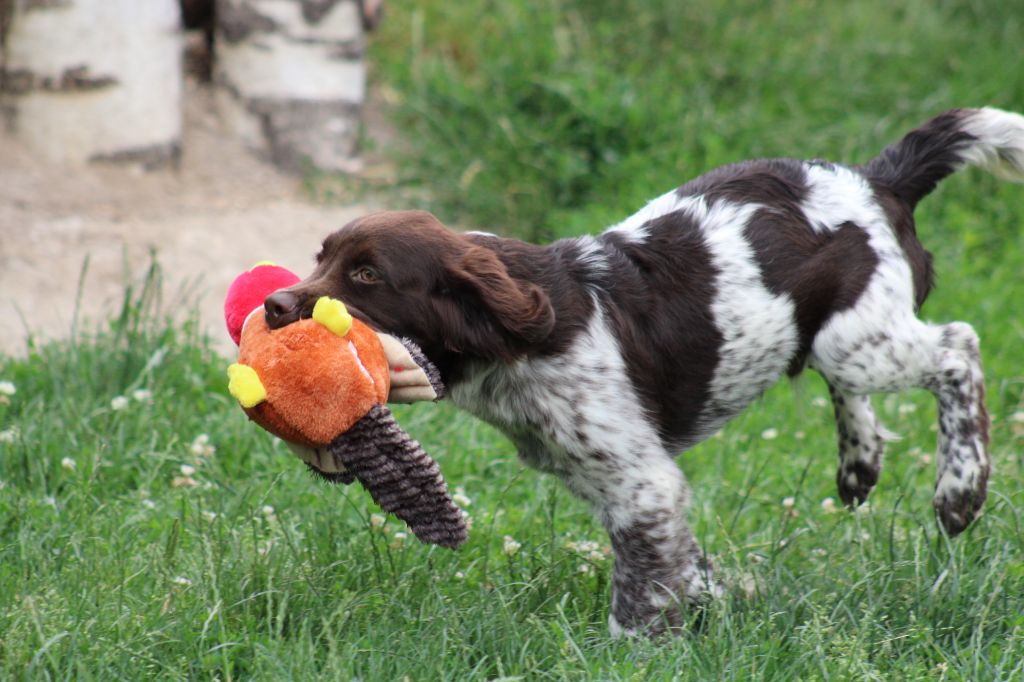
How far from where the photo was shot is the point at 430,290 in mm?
3146

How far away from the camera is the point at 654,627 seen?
10.9ft

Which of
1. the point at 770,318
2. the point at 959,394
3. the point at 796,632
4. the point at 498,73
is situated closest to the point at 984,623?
the point at 796,632

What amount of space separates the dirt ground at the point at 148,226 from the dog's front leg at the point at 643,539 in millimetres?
2376

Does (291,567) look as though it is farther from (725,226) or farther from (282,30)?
(282,30)

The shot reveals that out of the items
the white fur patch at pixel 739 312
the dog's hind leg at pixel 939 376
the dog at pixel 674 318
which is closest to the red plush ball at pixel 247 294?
the dog at pixel 674 318

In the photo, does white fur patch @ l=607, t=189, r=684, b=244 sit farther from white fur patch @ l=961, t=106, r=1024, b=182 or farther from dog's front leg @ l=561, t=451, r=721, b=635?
white fur patch @ l=961, t=106, r=1024, b=182

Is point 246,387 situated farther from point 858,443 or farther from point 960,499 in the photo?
point 858,443

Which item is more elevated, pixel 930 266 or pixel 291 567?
pixel 930 266

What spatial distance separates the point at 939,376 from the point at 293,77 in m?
4.25

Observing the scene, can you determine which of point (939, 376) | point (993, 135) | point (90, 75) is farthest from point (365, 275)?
point (90, 75)

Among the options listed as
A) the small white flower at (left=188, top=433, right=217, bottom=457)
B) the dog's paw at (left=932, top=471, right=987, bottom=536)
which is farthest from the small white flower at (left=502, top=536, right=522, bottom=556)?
the dog's paw at (left=932, top=471, right=987, bottom=536)

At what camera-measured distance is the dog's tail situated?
3.83m

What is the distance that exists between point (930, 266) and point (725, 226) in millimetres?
747

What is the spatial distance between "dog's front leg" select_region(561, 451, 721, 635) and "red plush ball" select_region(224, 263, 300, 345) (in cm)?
92
